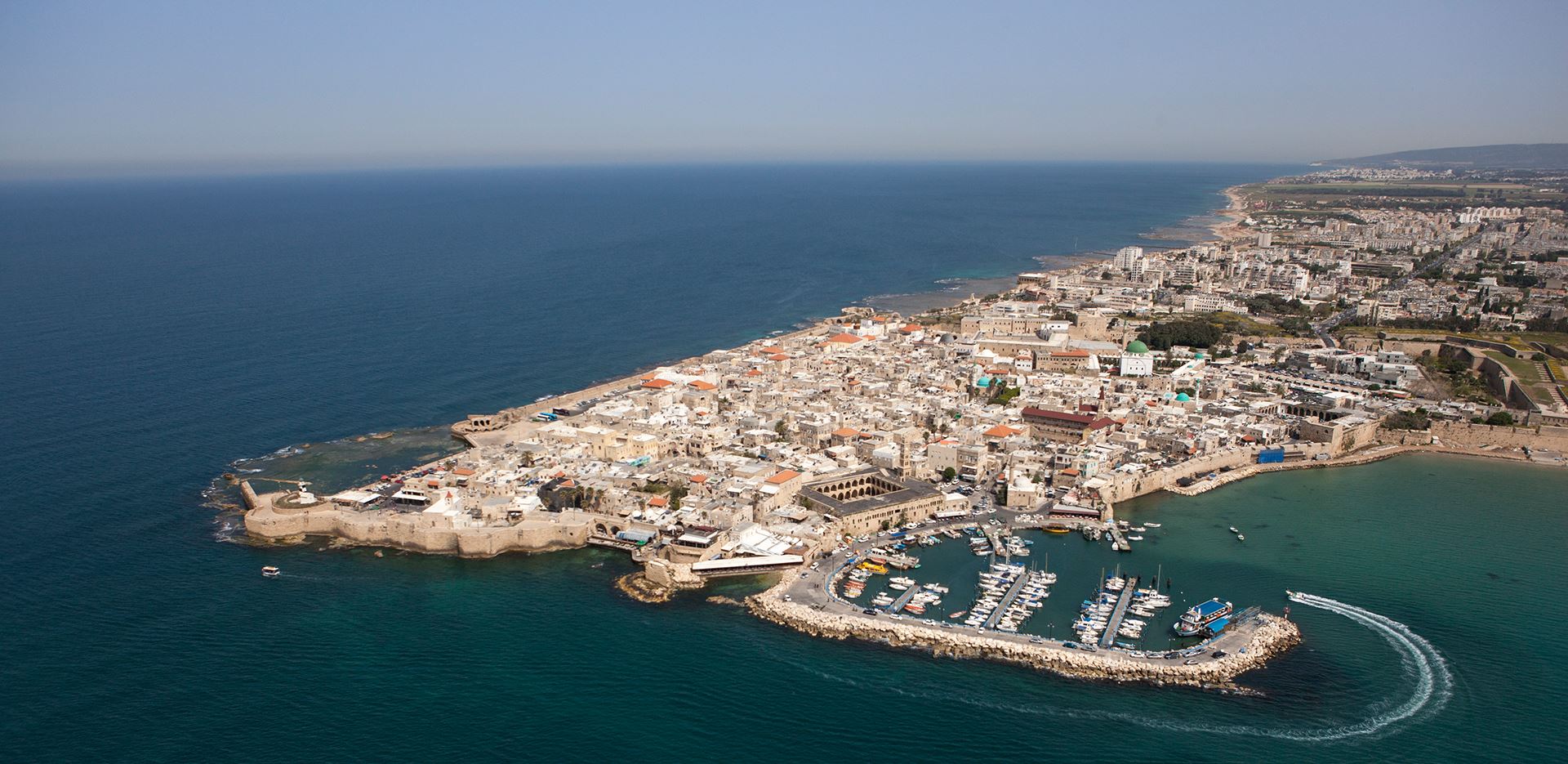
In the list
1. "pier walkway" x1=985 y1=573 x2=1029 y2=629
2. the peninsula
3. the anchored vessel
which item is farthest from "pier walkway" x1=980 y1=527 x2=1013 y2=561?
the anchored vessel

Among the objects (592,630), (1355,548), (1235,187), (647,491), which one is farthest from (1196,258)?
(1235,187)

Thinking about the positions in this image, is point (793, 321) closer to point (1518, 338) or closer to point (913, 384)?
point (913, 384)

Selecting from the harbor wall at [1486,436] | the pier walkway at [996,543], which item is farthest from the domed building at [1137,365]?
the pier walkway at [996,543]

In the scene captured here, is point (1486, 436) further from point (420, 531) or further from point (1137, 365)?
point (420, 531)

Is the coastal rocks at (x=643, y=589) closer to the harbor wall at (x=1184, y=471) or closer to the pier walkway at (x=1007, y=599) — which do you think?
the pier walkway at (x=1007, y=599)

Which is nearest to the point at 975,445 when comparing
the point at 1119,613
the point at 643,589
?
the point at 1119,613
